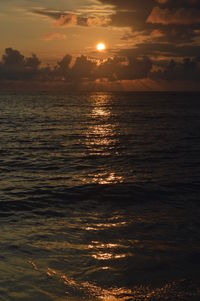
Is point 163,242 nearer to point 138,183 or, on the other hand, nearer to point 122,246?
point 122,246

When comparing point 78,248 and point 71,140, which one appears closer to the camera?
point 78,248

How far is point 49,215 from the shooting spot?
610 inches

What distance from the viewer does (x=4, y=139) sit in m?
42.9

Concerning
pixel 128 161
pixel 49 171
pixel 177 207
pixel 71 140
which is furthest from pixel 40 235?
pixel 71 140

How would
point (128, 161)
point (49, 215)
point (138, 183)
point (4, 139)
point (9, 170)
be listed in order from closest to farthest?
point (49, 215) < point (138, 183) < point (9, 170) < point (128, 161) < point (4, 139)

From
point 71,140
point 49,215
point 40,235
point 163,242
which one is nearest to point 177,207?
point 163,242

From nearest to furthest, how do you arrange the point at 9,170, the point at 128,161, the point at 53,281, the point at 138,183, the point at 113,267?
1. the point at 53,281
2. the point at 113,267
3. the point at 138,183
4. the point at 9,170
5. the point at 128,161

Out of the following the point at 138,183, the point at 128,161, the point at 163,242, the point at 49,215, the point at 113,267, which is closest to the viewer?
the point at 113,267

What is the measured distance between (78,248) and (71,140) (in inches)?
1255

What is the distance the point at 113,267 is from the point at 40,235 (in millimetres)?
3325

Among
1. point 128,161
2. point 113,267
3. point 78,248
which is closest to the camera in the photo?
point 113,267

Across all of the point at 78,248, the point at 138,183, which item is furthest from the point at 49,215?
the point at 138,183

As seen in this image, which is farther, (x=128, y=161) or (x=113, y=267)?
(x=128, y=161)

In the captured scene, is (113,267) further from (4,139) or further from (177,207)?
(4,139)
